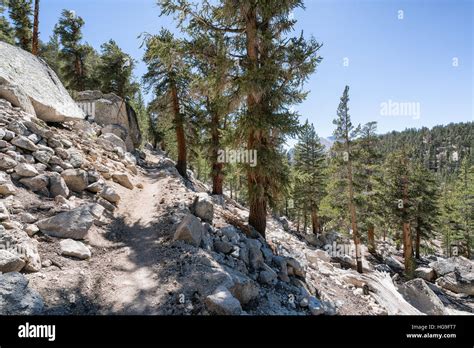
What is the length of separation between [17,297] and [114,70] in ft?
82.3

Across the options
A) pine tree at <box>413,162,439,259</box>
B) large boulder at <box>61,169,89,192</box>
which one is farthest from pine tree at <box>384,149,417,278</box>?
large boulder at <box>61,169,89,192</box>

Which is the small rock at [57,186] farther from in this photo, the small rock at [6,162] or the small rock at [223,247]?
the small rock at [223,247]

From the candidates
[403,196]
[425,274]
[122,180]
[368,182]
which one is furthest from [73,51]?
[425,274]

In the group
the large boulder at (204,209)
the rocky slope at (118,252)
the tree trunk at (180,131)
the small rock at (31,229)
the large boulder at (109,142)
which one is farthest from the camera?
the tree trunk at (180,131)

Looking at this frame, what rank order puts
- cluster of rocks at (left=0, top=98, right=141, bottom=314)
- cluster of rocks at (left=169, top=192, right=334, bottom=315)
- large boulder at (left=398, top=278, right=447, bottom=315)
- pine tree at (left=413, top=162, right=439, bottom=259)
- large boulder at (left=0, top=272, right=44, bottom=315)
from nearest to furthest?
large boulder at (left=0, top=272, right=44, bottom=315) < cluster of rocks at (left=0, top=98, right=141, bottom=314) < cluster of rocks at (left=169, top=192, right=334, bottom=315) < large boulder at (left=398, top=278, right=447, bottom=315) < pine tree at (left=413, top=162, right=439, bottom=259)

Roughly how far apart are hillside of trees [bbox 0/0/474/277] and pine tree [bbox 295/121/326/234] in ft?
0.44

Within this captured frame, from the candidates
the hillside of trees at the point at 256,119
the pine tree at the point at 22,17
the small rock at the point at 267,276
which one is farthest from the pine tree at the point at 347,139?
the pine tree at the point at 22,17

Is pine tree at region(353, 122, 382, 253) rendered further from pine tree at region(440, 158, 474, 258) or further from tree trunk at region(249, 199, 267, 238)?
pine tree at region(440, 158, 474, 258)

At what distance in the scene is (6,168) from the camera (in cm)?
723

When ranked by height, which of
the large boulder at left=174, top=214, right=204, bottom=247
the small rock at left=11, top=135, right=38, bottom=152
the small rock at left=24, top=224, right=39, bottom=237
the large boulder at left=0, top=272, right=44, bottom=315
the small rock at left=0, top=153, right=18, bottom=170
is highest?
the small rock at left=11, top=135, right=38, bottom=152

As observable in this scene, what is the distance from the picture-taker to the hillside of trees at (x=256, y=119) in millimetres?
9609

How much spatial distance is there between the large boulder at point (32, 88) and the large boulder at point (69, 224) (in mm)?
6555

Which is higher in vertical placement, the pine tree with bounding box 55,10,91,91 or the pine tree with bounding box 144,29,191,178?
the pine tree with bounding box 55,10,91,91

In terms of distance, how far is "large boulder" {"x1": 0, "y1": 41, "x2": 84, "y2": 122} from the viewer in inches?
398
